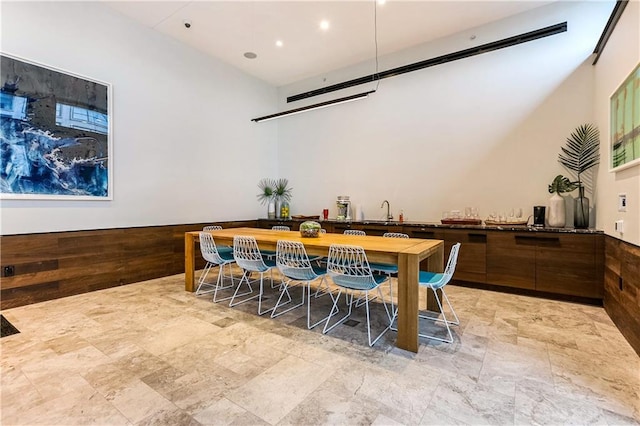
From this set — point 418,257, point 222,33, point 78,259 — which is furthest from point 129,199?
point 418,257

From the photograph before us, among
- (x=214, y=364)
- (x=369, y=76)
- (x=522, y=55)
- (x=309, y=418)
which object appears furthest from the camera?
(x=369, y=76)

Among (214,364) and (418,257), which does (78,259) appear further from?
(418,257)

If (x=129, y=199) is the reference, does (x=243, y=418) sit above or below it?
below

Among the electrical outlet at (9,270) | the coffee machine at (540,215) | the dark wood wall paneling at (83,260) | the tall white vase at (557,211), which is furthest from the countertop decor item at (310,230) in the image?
the electrical outlet at (9,270)

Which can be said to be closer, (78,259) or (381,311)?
(381,311)

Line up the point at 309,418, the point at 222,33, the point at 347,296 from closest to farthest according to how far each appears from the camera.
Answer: the point at 309,418 → the point at 347,296 → the point at 222,33

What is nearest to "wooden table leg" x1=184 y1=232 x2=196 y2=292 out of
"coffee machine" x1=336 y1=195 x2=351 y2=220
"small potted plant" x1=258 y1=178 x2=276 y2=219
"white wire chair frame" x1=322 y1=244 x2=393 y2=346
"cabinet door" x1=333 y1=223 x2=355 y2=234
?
"white wire chair frame" x1=322 y1=244 x2=393 y2=346

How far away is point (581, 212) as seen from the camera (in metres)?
3.85

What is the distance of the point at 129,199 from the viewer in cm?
451

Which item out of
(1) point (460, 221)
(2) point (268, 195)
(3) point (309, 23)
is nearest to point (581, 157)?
(1) point (460, 221)

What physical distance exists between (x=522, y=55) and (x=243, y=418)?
5.59 meters

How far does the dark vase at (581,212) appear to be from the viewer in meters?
3.83

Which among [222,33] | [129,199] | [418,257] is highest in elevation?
[222,33]

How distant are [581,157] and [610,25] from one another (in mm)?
1536
